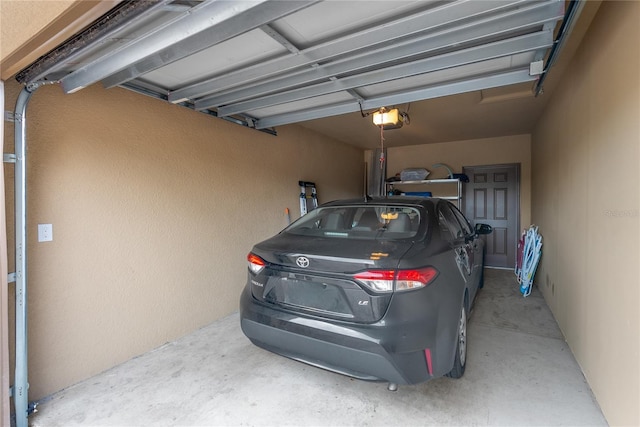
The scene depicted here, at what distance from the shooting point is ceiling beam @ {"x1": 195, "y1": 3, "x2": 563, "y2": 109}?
1.60 metres

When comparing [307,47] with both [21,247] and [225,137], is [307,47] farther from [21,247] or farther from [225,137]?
[21,247]

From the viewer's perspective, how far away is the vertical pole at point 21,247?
1.84 m

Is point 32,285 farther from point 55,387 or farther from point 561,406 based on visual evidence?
point 561,406

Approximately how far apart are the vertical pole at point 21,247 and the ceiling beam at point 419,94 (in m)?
2.20

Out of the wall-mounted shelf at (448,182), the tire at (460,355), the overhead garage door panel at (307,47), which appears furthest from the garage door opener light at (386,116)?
the wall-mounted shelf at (448,182)

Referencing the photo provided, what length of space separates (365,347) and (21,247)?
216cm

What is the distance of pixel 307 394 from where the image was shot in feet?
6.79

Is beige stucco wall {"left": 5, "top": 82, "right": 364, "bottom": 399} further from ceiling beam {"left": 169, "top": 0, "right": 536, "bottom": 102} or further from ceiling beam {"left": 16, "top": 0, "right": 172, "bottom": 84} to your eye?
ceiling beam {"left": 169, "top": 0, "right": 536, "bottom": 102}

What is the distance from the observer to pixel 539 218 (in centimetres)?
442

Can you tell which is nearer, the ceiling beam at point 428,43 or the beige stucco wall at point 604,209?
the beige stucco wall at point 604,209

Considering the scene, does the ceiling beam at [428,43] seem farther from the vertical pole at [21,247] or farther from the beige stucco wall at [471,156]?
the beige stucco wall at [471,156]

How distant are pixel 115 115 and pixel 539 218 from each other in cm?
534

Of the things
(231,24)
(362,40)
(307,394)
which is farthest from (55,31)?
(307,394)

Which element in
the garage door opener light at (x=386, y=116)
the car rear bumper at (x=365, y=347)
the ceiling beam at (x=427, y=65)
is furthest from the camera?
the garage door opener light at (x=386, y=116)
